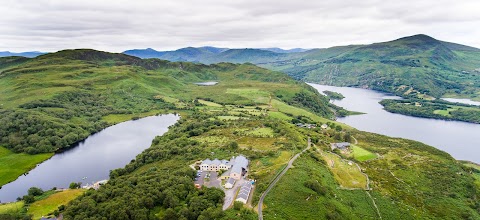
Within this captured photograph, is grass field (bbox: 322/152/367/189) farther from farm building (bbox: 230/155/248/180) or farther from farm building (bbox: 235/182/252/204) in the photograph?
farm building (bbox: 235/182/252/204)

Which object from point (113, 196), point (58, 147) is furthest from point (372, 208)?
point (58, 147)

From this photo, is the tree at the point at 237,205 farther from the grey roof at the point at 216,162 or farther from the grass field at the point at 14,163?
the grass field at the point at 14,163

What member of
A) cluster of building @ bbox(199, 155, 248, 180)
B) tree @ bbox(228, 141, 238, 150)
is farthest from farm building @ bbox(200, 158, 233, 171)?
tree @ bbox(228, 141, 238, 150)

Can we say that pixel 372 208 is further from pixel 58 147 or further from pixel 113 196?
pixel 58 147

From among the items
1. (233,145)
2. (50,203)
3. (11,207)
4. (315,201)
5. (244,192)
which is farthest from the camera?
(233,145)

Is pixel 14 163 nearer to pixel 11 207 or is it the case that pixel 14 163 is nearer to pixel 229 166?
pixel 11 207

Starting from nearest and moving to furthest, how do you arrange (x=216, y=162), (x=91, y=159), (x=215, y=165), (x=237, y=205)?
(x=237, y=205), (x=215, y=165), (x=216, y=162), (x=91, y=159)

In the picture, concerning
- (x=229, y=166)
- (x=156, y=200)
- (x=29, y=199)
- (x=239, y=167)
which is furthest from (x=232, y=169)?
(x=29, y=199)
